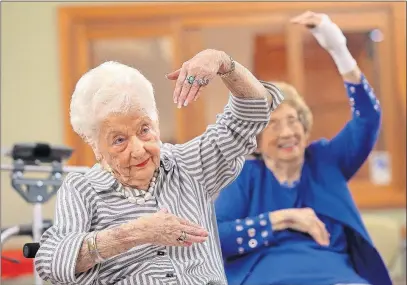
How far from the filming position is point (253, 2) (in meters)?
3.70

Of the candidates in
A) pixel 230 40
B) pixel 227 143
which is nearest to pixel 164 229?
pixel 227 143

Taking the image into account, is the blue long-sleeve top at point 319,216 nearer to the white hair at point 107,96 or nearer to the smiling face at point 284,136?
the smiling face at point 284,136

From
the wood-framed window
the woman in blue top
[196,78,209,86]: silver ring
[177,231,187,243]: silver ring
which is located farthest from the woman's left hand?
the wood-framed window

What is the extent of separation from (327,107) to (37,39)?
1794 millimetres

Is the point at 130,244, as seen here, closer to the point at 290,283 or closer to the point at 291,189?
the point at 290,283

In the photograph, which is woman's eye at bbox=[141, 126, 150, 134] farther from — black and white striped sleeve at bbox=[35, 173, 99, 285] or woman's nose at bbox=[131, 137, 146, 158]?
black and white striped sleeve at bbox=[35, 173, 99, 285]

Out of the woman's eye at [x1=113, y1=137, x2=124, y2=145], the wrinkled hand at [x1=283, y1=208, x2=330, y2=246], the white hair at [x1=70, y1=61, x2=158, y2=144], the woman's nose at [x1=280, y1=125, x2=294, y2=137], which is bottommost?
the wrinkled hand at [x1=283, y1=208, x2=330, y2=246]

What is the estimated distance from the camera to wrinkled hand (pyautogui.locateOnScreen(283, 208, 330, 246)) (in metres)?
1.63

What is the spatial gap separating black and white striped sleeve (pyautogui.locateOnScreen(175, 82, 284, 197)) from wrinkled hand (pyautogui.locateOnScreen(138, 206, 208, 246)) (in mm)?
244

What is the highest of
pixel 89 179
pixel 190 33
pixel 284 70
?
pixel 190 33

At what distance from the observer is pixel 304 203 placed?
5.70ft

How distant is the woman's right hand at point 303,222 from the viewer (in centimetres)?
163

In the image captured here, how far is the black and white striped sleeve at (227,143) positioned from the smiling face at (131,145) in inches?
4.3

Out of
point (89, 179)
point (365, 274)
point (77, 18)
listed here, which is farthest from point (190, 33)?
point (89, 179)
